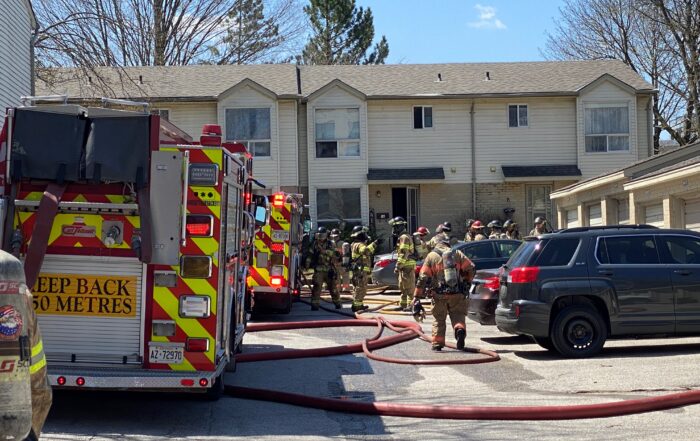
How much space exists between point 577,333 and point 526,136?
19988 mm

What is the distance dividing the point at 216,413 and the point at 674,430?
4.14m

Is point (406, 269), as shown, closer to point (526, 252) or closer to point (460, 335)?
point (460, 335)

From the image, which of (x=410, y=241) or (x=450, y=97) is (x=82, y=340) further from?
(x=450, y=97)

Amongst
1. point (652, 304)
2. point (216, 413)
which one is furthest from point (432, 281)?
point (216, 413)

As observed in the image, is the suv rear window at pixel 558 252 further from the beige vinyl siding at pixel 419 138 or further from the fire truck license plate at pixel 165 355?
the beige vinyl siding at pixel 419 138

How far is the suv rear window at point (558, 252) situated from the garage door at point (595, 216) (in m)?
12.2

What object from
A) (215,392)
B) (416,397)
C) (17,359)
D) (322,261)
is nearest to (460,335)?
(416,397)

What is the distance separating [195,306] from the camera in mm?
7562

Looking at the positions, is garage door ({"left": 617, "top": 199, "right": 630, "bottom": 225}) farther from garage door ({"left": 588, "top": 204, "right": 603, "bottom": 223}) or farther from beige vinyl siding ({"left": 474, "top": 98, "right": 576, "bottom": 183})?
beige vinyl siding ({"left": 474, "top": 98, "right": 576, "bottom": 183})

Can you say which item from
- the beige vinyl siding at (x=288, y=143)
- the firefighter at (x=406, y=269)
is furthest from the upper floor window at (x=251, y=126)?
the firefighter at (x=406, y=269)

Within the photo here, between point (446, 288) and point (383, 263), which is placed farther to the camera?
point (383, 263)

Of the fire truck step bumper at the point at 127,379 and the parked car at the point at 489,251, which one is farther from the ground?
the parked car at the point at 489,251

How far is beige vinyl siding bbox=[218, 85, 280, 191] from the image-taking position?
97.1ft

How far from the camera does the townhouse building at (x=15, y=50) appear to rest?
20.5m
